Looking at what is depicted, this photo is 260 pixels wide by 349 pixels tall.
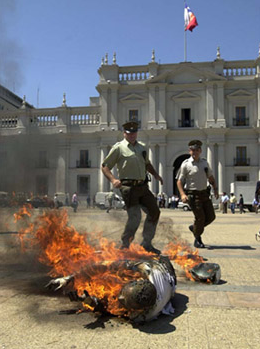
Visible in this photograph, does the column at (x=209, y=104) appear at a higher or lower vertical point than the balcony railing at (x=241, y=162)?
higher

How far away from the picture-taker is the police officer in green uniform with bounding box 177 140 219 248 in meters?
6.68

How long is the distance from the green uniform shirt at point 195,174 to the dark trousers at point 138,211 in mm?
1944

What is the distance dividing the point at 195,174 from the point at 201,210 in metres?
0.73

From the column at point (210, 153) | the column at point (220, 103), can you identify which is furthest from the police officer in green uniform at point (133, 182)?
the column at point (220, 103)

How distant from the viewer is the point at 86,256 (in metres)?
3.86

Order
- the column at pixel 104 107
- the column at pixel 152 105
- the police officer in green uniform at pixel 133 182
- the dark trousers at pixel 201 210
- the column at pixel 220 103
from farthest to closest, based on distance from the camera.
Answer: the column at pixel 104 107, the column at pixel 152 105, the column at pixel 220 103, the dark trousers at pixel 201 210, the police officer in green uniform at pixel 133 182

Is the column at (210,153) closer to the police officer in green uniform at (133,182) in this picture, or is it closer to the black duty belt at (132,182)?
the police officer in green uniform at (133,182)

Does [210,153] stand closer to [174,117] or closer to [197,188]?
[174,117]

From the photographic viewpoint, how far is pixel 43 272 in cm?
466

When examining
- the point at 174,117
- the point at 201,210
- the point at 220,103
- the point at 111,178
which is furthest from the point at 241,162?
the point at 111,178

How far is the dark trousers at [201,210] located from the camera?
21.8 feet

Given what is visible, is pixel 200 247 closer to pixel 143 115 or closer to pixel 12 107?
pixel 12 107

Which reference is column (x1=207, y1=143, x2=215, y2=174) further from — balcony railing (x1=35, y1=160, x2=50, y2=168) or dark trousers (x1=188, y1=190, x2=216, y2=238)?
balcony railing (x1=35, y1=160, x2=50, y2=168)

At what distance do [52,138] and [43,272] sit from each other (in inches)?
139
